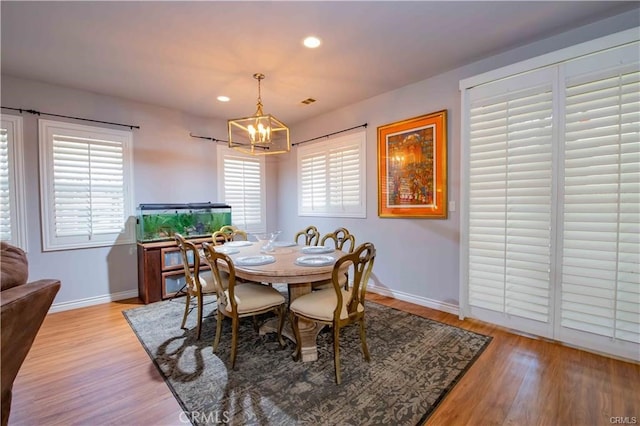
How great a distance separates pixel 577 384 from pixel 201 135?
4841 mm

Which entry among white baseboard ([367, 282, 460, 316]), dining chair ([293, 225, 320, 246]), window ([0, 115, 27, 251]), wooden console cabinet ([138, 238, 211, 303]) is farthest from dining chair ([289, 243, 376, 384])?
window ([0, 115, 27, 251])

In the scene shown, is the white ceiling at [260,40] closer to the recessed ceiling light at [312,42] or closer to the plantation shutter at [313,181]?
the recessed ceiling light at [312,42]

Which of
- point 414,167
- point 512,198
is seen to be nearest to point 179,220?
point 414,167

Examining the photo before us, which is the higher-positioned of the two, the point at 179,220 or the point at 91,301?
the point at 179,220

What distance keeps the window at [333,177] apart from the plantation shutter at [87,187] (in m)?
2.53

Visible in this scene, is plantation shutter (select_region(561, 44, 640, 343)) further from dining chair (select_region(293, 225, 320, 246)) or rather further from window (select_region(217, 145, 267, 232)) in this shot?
window (select_region(217, 145, 267, 232))

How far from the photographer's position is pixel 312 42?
229 cm

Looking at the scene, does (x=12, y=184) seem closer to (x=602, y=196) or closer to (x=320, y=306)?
(x=320, y=306)

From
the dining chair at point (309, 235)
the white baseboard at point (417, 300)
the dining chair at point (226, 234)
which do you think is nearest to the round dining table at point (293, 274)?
the dining chair at point (309, 235)

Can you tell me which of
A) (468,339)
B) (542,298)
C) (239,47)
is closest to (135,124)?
(239,47)

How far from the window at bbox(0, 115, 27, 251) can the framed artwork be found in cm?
399

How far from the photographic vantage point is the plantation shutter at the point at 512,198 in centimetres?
232

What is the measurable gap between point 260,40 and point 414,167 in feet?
6.71

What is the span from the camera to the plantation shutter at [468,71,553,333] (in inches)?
91.3
